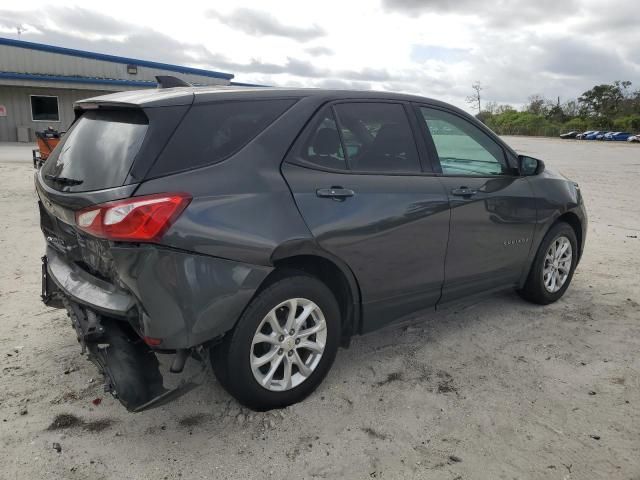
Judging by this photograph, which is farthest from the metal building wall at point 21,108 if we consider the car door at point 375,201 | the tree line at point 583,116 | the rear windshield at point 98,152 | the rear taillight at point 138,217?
the tree line at point 583,116

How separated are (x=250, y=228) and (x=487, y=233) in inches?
79.5

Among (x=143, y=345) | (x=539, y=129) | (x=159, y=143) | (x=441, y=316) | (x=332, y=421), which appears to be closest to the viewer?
(x=159, y=143)

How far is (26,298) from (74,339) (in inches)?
42.3

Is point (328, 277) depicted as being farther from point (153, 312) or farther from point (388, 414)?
point (153, 312)

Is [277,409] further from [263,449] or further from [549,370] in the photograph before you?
[549,370]

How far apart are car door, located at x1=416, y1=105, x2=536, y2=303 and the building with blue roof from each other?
2463 cm

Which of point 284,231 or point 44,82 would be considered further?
point 44,82

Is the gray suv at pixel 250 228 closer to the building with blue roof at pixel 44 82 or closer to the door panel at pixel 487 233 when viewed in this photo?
the door panel at pixel 487 233

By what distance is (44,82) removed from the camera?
80.4 feet

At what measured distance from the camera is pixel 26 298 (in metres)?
4.51

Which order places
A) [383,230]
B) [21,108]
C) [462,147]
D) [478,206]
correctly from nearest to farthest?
[383,230]
[478,206]
[462,147]
[21,108]

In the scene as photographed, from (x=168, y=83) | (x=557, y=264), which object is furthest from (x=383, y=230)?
(x=557, y=264)

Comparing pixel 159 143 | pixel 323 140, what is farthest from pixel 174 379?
pixel 323 140

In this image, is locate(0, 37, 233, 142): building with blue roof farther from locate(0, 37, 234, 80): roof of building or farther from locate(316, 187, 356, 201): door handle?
locate(316, 187, 356, 201): door handle
